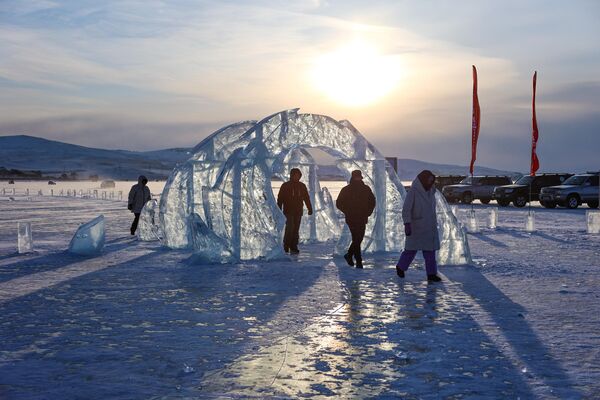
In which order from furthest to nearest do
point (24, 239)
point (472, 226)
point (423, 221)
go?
1. point (472, 226)
2. point (24, 239)
3. point (423, 221)

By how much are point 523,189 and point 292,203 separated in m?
27.6

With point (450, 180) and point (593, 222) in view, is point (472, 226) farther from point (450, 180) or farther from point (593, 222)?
point (450, 180)

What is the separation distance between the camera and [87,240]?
16016mm

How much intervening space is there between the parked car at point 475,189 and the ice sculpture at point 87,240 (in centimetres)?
2997

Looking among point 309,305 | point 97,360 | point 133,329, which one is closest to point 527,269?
point 309,305

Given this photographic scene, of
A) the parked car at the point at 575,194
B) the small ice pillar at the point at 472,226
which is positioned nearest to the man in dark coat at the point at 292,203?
the small ice pillar at the point at 472,226

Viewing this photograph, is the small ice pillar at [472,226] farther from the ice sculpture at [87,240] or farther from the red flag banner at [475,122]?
the ice sculpture at [87,240]

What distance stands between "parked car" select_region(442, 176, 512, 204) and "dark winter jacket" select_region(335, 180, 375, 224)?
30.3 meters

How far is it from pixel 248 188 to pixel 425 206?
483cm

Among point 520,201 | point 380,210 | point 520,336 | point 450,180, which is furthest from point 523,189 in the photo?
point 520,336

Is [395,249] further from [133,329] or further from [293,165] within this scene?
[133,329]

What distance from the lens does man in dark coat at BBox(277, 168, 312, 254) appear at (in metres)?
15.9

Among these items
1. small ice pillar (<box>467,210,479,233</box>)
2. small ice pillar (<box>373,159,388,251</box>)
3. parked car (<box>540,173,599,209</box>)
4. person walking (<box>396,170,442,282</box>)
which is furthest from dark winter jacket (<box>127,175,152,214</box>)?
parked car (<box>540,173,599,209</box>)

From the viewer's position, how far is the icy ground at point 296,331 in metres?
5.81
